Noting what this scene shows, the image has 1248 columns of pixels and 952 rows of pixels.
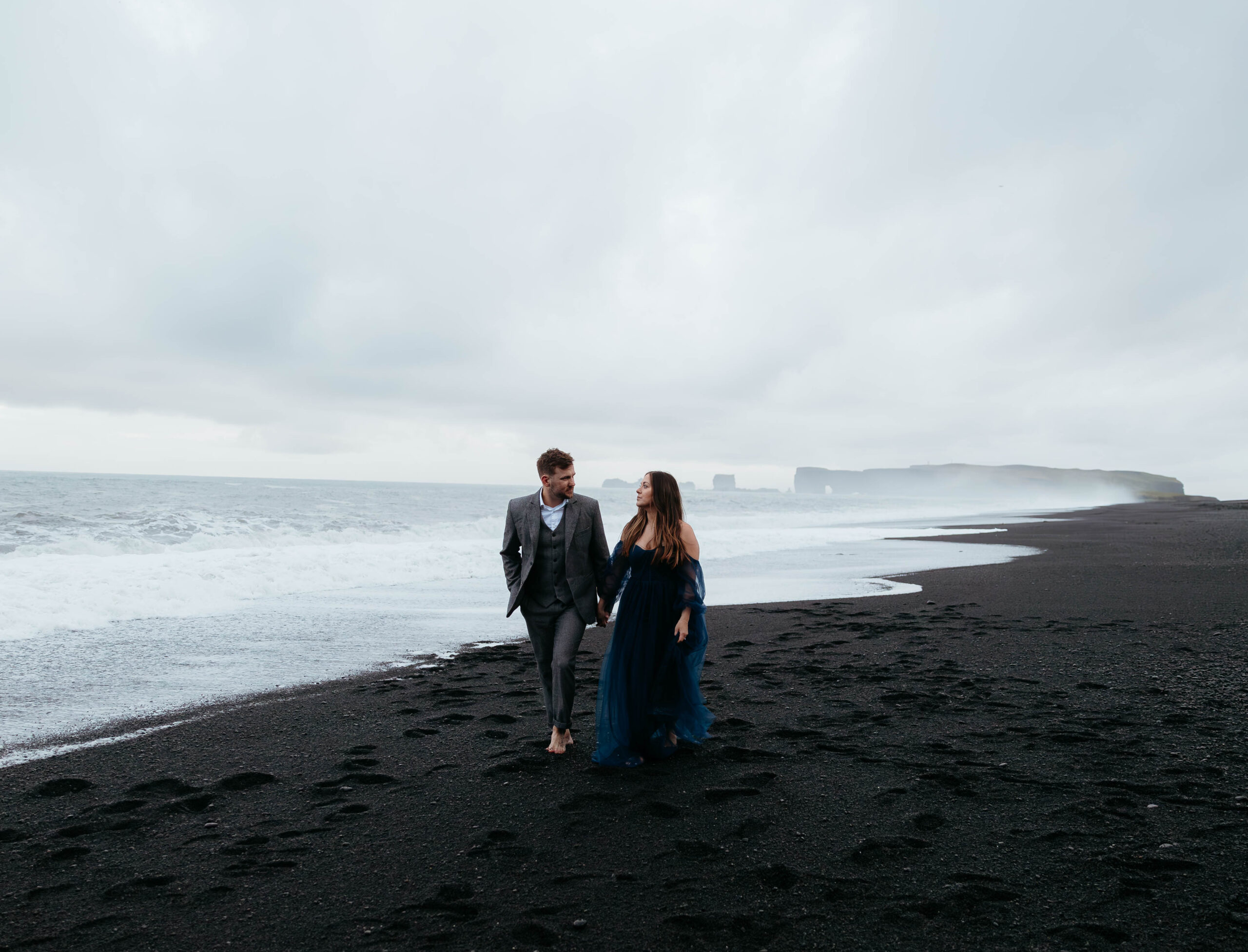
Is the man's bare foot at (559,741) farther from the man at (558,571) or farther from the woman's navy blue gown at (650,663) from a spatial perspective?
the woman's navy blue gown at (650,663)

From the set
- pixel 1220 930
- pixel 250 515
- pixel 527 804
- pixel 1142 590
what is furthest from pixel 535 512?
pixel 250 515

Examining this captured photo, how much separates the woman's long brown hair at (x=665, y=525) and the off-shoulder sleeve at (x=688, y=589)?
2.5 inches

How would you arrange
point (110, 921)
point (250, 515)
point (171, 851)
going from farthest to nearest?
1. point (250, 515)
2. point (171, 851)
3. point (110, 921)

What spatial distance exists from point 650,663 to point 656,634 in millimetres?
181

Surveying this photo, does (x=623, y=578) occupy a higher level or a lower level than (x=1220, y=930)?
higher

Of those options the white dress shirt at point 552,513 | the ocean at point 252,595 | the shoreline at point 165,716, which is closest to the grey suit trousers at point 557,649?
the white dress shirt at point 552,513

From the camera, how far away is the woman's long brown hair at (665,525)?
193 inches

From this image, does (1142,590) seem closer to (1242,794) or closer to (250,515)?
(1242,794)

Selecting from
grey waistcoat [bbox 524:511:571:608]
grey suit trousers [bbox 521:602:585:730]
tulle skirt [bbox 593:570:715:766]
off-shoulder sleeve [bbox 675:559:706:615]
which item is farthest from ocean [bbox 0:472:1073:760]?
off-shoulder sleeve [bbox 675:559:706:615]

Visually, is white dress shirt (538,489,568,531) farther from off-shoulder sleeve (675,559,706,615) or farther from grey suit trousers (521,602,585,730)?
off-shoulder sleeve (675,559,706,615)

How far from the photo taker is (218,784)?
430 centimetres

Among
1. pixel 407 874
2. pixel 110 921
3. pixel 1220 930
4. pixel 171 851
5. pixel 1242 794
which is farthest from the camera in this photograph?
pixel 1242 794

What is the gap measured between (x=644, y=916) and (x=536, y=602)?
7.78 feet

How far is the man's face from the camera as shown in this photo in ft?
16.0
